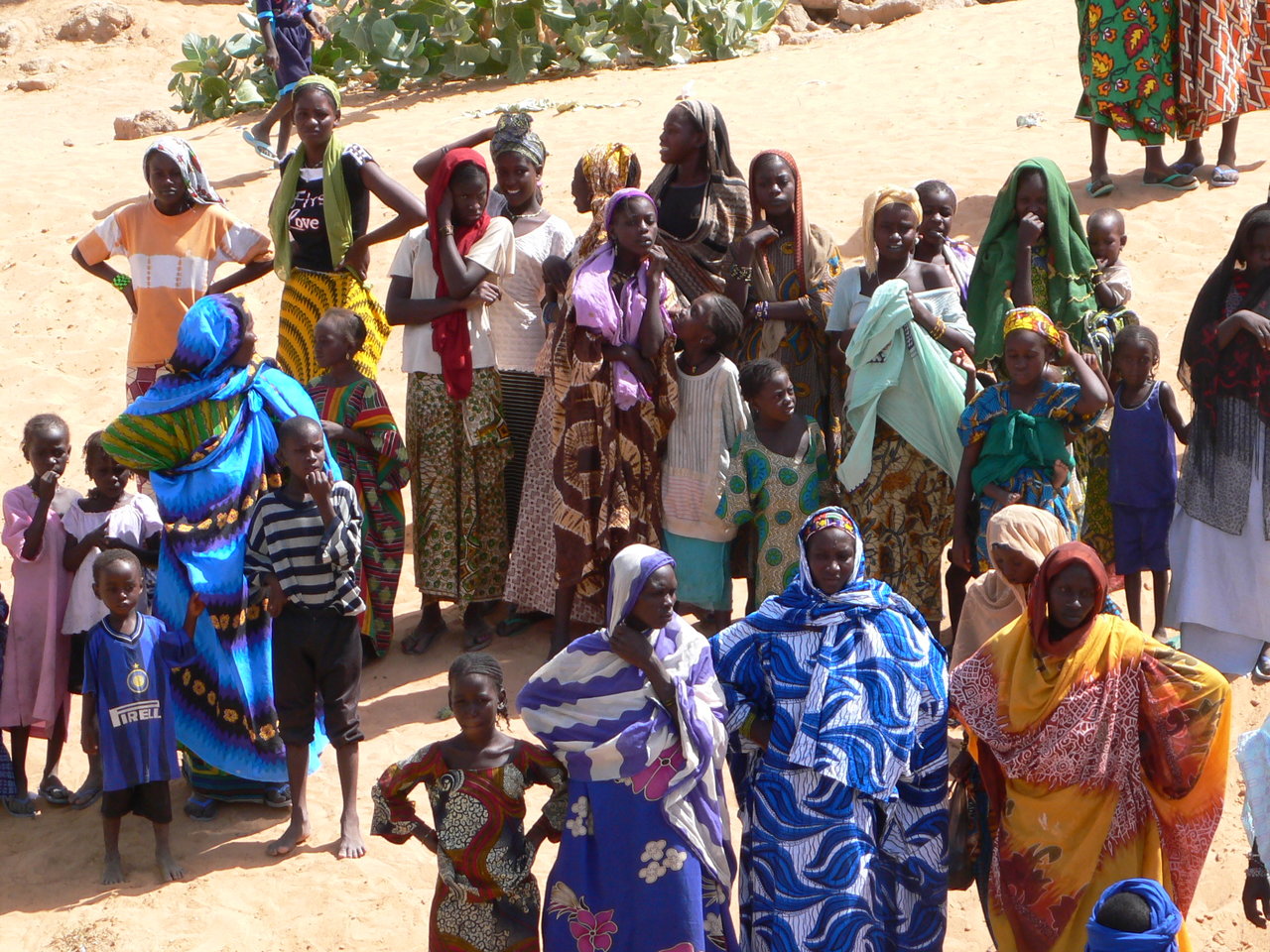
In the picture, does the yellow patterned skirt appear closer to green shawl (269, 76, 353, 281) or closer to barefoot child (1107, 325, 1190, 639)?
green shawl (269, 76, 353, 281)

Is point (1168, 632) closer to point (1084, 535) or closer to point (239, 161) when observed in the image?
point (1084, 535)

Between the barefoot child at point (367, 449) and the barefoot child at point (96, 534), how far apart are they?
844 mm

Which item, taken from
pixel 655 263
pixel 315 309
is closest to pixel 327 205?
pixel 315 309

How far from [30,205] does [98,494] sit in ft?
22.5

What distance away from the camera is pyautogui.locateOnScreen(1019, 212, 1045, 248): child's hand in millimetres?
6926

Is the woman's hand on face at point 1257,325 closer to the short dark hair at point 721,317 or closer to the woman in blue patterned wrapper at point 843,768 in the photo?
the short dark hair at point 721,317

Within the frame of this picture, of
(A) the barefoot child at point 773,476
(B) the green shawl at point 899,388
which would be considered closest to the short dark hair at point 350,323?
(A) the barefoot child at point 773,476

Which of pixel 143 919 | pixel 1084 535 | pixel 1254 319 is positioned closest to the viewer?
pixel 143 919

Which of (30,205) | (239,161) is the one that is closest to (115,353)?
(30,205)

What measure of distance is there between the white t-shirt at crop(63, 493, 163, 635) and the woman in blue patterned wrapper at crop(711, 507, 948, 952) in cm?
276

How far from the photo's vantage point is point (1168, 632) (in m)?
7.07

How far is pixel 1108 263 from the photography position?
7.36 meters

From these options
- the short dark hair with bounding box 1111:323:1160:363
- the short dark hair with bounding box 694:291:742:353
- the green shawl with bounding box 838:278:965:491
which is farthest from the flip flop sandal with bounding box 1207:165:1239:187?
the short dark hair with bounding box 694:291:742:353

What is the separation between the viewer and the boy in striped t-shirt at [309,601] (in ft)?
18.0
